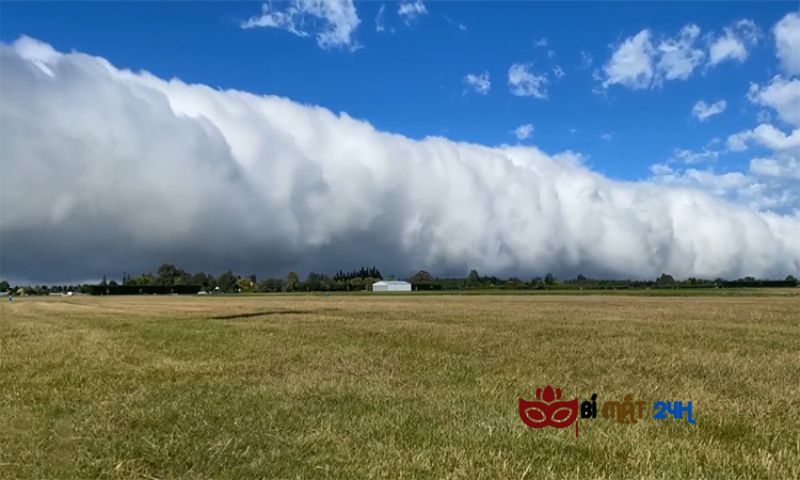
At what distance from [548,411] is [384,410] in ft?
8.58

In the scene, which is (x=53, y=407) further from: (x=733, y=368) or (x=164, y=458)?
(x=733, y=368)

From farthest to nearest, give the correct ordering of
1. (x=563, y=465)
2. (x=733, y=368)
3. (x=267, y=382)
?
(x=733, y=368) < (x=267, y=382) < (x=563, y=465)

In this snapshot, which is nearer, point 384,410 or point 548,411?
point 548,411

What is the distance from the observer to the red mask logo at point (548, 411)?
8.64 metres

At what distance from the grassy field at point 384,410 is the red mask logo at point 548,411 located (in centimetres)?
29

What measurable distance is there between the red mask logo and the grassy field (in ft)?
0.94

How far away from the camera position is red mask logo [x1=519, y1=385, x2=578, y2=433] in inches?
340

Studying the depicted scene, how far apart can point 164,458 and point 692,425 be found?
286 inches

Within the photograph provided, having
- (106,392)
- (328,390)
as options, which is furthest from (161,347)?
(328,390)

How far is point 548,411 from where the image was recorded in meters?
9.26

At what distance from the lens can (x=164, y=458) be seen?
712 cm

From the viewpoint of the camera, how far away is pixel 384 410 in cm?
953

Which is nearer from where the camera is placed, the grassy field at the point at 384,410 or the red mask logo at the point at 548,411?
the grassy field at the point at 384,410

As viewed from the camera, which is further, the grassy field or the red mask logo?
the red mask logo
